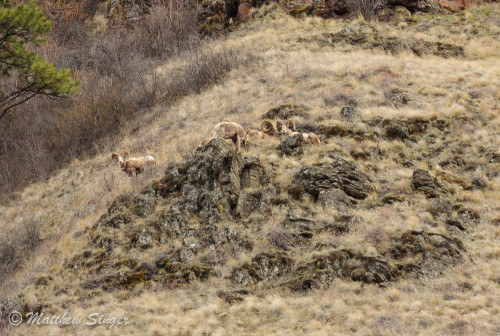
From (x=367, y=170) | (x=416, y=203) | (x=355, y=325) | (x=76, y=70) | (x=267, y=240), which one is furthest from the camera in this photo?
(x=76, y=70)

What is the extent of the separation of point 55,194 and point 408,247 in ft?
43.4

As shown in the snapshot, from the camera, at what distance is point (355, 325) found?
29.6 ft

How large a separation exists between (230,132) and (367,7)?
60.1ft

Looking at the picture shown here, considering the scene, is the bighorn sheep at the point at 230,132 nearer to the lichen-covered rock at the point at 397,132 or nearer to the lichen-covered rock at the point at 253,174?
the lichen-covered rock at the point at 253,174

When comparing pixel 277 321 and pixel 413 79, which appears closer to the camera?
pixel 277 321

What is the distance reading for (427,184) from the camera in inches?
551

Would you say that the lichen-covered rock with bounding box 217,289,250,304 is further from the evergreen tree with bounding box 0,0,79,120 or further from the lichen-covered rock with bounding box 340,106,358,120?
the evergreen tree with bounding box 0,0,79,120

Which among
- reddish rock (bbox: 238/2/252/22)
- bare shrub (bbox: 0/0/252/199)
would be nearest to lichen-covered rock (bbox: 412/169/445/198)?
bare shrub (bbox: 0/0/252/199)

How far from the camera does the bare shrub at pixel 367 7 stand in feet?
98.2

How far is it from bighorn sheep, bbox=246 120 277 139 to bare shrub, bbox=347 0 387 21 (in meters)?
15.3

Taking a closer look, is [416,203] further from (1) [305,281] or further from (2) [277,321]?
(2) [277,321]

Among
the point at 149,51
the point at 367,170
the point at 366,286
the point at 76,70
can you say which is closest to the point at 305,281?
the point at 366,286

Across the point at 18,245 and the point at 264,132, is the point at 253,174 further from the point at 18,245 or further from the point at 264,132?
the point at 18,245

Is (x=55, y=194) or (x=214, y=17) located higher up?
(x=214, y=17)
